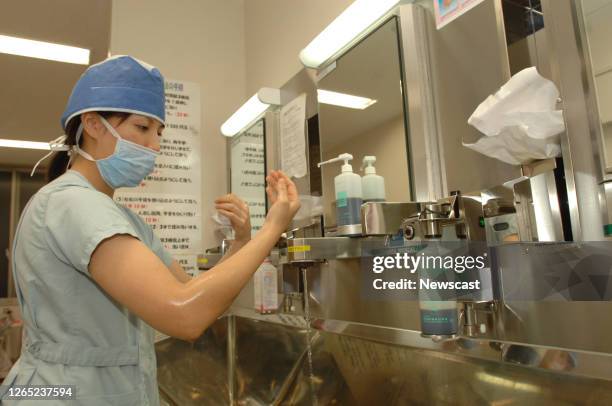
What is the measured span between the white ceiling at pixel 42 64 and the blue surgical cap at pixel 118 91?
1602 millimetres

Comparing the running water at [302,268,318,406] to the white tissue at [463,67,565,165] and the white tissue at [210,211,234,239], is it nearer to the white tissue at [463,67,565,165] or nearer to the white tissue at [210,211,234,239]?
the white tissue at [210,211,234,239]

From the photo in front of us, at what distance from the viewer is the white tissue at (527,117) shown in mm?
753

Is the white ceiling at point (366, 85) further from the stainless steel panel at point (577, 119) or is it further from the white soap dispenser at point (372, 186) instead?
the stainless steel panel at point (577, 119)

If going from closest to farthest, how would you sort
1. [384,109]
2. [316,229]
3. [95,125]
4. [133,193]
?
[95,125] → [384,109] → [316,229] → [133,193]

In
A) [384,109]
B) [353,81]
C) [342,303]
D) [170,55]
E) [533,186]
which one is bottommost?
[342,303]

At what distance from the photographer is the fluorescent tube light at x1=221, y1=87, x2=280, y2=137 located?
5.78ft

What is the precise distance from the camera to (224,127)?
6.83 feet

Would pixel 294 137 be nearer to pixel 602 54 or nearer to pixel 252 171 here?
pixel 252 171

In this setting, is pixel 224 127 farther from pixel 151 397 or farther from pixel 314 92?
pixel 151 397

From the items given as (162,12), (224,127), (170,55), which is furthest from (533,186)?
(162,12)

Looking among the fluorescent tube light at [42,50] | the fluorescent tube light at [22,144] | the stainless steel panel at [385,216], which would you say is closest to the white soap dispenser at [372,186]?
the stainless steel panel at [385,216]

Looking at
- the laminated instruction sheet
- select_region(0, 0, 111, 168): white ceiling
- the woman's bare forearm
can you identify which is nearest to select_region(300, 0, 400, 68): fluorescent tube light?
the laminated instruction sheet

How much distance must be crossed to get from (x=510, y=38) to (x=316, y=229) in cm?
83

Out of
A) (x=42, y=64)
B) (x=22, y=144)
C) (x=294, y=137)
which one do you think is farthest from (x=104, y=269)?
(x=22, y=144)
